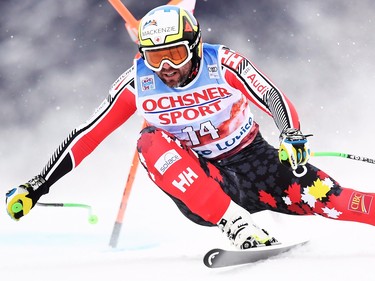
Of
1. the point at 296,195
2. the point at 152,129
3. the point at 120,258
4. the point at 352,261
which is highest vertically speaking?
the point at 152,129

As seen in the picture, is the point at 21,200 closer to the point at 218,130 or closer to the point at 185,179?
the point at 185,179

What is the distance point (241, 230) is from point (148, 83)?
1.03 m

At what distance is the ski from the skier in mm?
Answer: 69

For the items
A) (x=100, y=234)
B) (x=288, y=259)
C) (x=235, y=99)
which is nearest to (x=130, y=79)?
(x=235, y=99)

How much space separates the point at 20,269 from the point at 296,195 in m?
1.51

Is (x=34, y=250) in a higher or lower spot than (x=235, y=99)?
lower

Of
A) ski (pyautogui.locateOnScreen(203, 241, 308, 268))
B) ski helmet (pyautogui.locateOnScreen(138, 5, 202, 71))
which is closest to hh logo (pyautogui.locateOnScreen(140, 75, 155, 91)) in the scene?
ski helmet (pyautogui.locateOnScreen(138, 5, 202, 71))

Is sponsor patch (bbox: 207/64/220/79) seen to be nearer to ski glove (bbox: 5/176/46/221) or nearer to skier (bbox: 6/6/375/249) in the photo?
skier (bbox: 6/6/375/249)

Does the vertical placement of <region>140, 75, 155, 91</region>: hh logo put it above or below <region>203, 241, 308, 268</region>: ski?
above

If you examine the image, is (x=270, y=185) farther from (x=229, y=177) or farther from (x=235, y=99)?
(x=235, y=99)

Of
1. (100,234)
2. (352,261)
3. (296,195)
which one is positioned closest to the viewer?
(352,261)

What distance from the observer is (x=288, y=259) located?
9.41 ft

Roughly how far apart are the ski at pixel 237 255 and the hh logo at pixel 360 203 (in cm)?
57

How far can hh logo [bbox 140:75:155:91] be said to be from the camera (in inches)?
141
